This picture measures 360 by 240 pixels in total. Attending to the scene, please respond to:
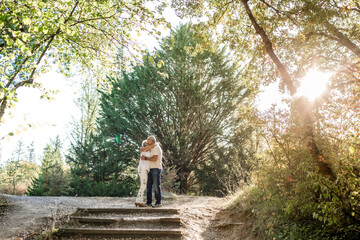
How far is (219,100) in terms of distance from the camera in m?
14.5

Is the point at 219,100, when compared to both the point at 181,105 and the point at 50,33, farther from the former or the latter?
the point at 50,33

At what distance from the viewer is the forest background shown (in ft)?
12.2

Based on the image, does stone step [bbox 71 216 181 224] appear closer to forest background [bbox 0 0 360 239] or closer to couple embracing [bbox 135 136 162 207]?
couple embracing [bbox 135 136 162 207]

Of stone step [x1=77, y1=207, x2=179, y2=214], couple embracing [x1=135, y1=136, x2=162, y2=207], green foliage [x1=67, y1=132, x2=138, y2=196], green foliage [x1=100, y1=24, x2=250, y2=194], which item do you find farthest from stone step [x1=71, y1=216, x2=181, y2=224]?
green foliage [x1=100, y1=24, x2=250, y2=194]

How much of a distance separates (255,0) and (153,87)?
8.14 meters

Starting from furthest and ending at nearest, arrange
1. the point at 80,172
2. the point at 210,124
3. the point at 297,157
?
the point at 210,124 → the point at 80,172 → the point at 297,157

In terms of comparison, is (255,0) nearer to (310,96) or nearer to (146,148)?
(310,96)

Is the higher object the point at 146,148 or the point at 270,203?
the point at 146,148

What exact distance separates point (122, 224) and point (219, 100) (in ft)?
33.8

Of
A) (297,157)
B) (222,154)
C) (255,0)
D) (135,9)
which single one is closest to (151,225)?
(297,157)

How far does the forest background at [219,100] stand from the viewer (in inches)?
147

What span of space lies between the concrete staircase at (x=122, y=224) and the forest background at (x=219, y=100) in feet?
5.74

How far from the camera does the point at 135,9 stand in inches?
214

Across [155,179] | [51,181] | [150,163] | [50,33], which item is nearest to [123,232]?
[155,179]
